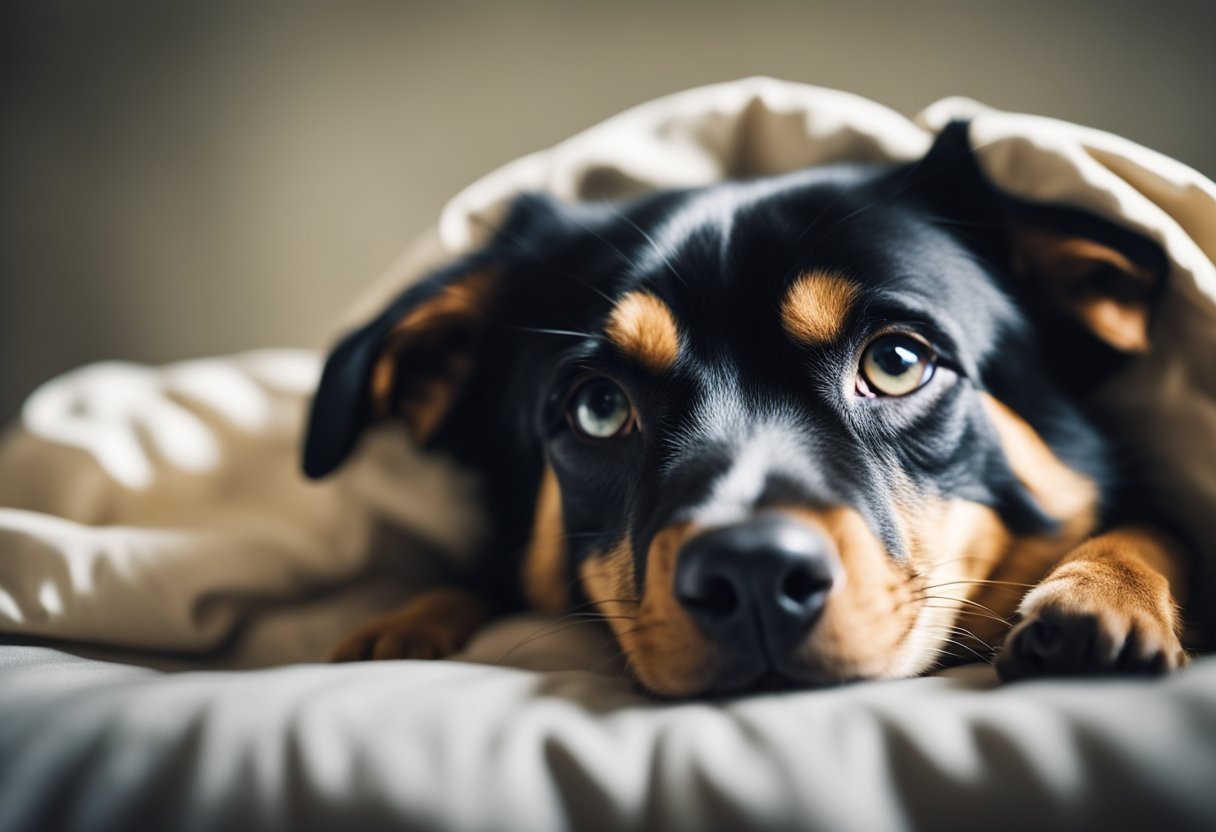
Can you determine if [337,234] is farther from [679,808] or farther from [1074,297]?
[679,808]

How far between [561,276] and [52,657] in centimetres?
95

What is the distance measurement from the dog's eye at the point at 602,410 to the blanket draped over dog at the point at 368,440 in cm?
48

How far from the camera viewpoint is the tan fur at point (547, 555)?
1.53 meters

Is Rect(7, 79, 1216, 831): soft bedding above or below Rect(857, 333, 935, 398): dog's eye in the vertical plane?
below

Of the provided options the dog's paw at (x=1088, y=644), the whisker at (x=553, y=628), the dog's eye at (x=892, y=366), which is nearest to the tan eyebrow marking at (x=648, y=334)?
the dog's eye at (x=892, y=366)

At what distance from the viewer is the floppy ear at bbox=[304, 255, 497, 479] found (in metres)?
1.47

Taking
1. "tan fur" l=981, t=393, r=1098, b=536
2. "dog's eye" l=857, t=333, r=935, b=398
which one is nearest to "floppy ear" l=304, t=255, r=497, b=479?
"dog's eye" l=857, t=333, r=935, b=398

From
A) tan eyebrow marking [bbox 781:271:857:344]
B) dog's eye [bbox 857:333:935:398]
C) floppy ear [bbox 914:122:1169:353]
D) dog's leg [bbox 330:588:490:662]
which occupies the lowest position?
dog's leg [bbox 330:588:490:662]

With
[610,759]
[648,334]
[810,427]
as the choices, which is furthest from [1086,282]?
[610,759]

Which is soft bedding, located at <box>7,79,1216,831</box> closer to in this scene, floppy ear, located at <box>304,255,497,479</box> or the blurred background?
Answer: floppy ear, located at <box>304,255,497,479</box>

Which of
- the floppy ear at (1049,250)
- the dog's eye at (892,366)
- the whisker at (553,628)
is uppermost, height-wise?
the floppy ear at (1049,250)

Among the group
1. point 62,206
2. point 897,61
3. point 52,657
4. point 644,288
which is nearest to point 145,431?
point 52,657

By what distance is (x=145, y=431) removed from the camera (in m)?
1.77

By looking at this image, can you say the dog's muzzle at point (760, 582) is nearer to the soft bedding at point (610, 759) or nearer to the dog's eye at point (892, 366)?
the soft bedding at point (610, 759)
